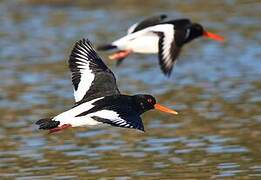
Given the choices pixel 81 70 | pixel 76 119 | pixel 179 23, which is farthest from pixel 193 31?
pixel 76 119

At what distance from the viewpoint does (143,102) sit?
32.4 feet

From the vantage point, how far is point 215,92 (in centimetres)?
1398

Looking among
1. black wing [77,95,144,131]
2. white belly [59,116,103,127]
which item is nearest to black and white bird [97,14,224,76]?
black wing [77,95,144,131]

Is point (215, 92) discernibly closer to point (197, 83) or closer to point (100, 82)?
point (197, 83)

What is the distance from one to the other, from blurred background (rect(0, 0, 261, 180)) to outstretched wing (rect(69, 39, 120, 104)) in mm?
735

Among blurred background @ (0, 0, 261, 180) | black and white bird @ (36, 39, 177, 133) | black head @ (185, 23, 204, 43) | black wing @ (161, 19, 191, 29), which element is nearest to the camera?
black and white bird @ (36, 39, 177, 133)

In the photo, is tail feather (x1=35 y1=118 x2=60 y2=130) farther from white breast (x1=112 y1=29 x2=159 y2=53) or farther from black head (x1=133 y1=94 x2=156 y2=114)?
white breast (x1=112 y1=29 x2=159 y2=53)

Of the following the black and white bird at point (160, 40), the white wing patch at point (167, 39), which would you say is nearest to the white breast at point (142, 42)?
the black and white bird at point (160, 40)

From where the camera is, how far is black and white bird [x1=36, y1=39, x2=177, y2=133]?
9000 millimetres

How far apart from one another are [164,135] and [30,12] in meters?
12.6

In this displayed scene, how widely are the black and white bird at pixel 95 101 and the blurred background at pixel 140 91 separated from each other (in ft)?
1.97

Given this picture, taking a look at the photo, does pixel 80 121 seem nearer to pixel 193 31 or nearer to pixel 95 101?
pixel 95 101

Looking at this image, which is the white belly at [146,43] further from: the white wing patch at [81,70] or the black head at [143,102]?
the black head at [143,102]

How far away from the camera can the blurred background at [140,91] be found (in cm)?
989
